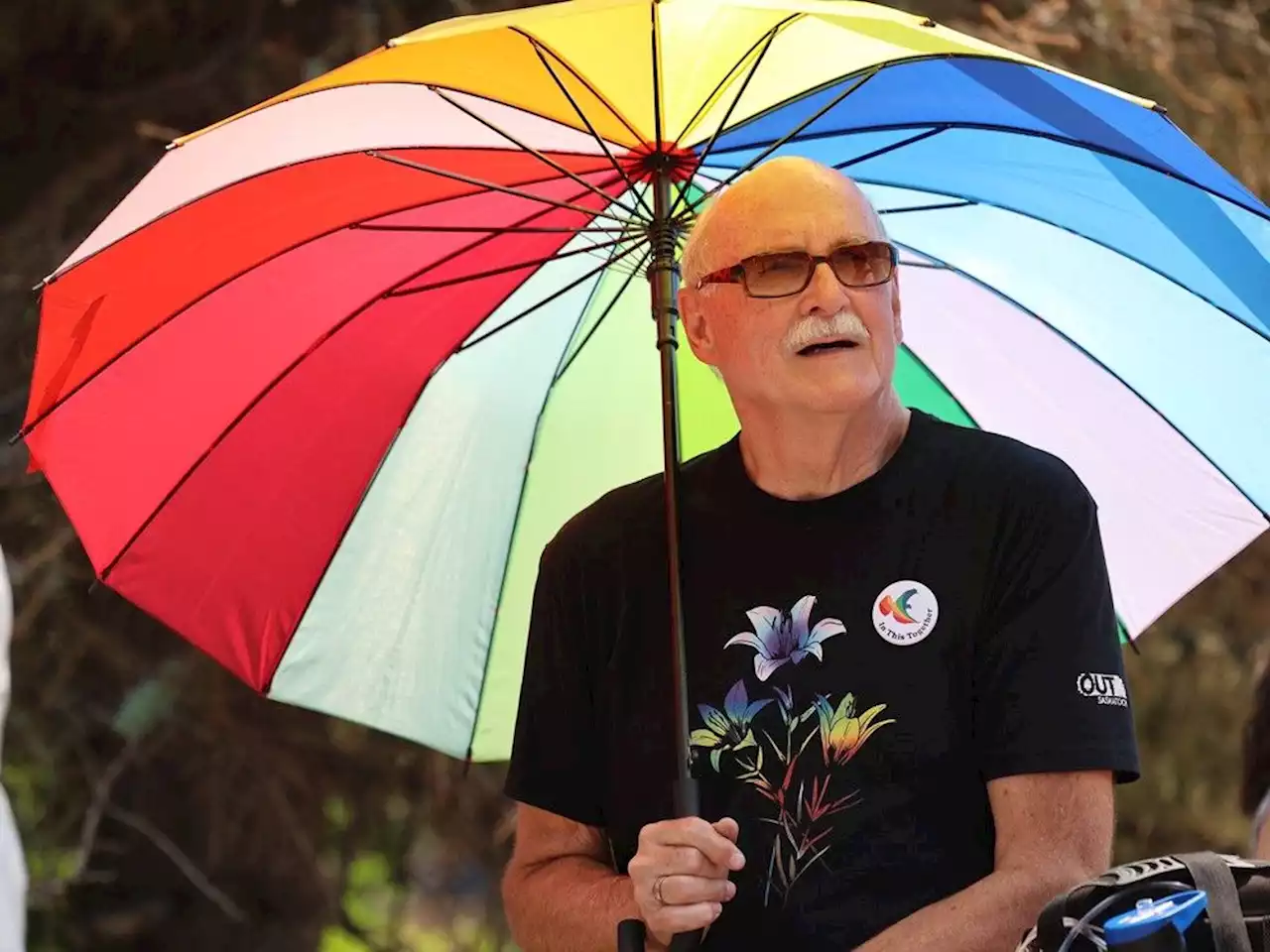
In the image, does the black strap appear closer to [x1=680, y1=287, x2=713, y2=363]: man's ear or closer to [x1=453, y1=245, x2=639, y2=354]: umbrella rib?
[x1=680, y1=287, x2=713, y2=363]: man's ear

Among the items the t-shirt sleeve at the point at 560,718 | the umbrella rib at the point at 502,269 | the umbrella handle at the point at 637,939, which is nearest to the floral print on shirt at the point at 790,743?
the umbrella handle at the point at 637,939

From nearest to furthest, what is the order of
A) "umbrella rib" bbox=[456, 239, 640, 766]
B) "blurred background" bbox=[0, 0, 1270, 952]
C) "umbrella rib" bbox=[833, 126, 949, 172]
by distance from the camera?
"umbrella rib" bbox=[833, 126, 949, 172] < "umbrella rib" bbox=[456, 239, 640, 766] < "blurred background" bbox=[0, 0, 1270, 952]

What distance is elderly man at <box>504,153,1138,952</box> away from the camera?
200 cm

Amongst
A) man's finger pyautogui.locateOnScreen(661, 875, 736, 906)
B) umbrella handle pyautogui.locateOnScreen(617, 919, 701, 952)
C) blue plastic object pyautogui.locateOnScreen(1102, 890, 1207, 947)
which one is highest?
man's finger pyautogui.locateOnScreen(661, 875, 736, 906)

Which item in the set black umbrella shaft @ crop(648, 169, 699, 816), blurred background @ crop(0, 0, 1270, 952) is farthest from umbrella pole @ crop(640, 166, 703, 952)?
blurred background @ crop(0, 0, 1270, 952)

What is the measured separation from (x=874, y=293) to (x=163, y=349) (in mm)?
967

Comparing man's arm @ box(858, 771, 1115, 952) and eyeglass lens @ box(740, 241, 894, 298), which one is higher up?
eyeglass lens @ box(740, 241, 894, 298)

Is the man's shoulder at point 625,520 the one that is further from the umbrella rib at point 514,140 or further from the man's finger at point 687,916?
the man's finger at point 687,916

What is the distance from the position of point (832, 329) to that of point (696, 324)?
27cm

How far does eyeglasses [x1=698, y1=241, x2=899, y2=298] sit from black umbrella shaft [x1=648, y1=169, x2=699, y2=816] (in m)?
0.12

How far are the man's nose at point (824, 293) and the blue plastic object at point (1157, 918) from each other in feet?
3.20

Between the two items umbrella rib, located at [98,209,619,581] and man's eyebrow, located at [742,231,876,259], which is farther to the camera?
umbrella rib, located at [98,209,619,581]

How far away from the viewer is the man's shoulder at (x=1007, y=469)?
215cm

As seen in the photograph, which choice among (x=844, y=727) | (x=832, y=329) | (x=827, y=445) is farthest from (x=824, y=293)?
(x=844, y=727)
